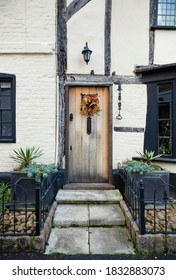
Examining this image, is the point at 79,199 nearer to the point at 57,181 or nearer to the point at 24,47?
the point at 57,181

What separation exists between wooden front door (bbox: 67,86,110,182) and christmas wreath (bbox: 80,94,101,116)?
0.27 feet

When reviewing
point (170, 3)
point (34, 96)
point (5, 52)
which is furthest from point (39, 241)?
point (170, 3)

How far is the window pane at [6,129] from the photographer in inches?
206

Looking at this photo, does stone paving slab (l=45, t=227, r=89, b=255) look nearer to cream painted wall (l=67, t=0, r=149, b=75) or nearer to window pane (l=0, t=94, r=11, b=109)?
window pane (l=0, t=94, r=11, b=109)

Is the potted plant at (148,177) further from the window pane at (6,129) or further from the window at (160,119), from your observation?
the window pane at (6,129)

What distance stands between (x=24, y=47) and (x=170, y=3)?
3792 millimetres

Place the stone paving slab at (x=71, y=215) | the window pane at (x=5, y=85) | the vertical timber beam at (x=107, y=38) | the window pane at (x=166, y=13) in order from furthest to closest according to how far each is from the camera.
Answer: the window pane at (x=166, y=13)
the vertical timber beam at (x=107, y=38)
the window pane at (x=5, y=85)
the stone paving slab at (x=71, y=215)

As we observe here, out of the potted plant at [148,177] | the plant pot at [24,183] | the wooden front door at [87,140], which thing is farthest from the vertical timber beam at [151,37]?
the plant pot at [24,183]

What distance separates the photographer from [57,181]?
16.5ft

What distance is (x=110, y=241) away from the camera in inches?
131

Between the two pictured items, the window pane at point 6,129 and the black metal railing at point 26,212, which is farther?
the window pane at point 6,129

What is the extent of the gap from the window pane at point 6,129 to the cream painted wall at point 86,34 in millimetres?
1995

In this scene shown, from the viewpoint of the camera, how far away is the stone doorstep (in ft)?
10.1
